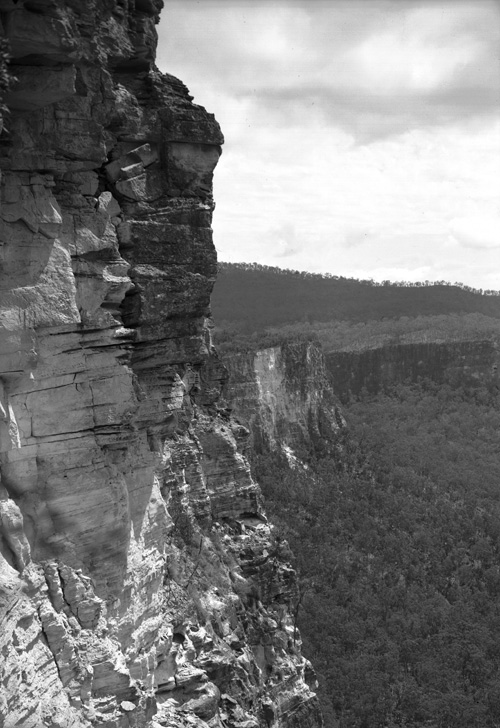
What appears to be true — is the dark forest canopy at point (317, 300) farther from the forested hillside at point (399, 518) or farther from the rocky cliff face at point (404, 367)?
the rocky cliff face at point (404, 367)

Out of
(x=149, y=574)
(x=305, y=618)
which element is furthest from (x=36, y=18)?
(x=305, y=618)

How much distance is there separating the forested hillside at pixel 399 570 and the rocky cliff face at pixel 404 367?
11.2 meters

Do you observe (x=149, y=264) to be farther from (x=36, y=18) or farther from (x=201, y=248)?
(x=36, y=18)

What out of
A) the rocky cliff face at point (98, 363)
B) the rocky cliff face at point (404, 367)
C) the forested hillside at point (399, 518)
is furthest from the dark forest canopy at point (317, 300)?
the rocky cliff face at point (98, 363)

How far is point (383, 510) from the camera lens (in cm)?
7256

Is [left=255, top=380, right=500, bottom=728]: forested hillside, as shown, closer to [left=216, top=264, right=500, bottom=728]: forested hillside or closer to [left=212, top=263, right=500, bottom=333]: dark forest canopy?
[left=216, top=264, right=500, bottom=728]: forested hillside

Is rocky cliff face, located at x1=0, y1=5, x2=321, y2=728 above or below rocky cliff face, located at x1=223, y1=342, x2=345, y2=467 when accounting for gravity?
above

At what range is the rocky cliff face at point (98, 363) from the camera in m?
15.2

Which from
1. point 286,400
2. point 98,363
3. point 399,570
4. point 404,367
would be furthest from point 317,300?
point 98,363

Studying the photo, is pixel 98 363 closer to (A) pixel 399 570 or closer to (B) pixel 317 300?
(A) pixel 399 570

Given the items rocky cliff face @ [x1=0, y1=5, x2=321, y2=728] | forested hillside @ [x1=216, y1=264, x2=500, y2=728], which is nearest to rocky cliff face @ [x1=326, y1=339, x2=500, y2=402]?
forested hillside @ [x1=216, y1=264, x2=500, y2=728]

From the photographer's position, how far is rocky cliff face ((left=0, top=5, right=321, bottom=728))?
599 inches

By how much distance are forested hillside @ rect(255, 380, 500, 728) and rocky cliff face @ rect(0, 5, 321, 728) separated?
2350cm

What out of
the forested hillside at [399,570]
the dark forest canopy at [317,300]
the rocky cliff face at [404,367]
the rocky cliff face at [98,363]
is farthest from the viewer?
the dark forest canopy at [317,300]
